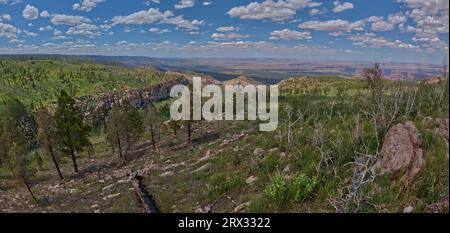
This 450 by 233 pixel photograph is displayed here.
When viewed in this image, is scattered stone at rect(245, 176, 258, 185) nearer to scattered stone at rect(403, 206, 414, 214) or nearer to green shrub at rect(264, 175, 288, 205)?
green shrub at rect(264, 175, 288, 205)

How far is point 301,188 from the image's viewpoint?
29.1 ft

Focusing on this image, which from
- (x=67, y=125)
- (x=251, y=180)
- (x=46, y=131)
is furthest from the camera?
(x=67, y=125)

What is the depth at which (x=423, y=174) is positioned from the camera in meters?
8.70

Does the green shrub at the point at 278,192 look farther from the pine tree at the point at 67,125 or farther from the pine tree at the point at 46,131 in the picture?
the pine tree at the point at 67,125

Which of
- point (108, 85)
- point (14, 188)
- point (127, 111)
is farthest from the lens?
point (108, 85)

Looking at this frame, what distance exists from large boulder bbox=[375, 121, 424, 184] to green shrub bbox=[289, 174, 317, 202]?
1788 millimetres

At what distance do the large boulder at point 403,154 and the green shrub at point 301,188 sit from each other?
179 cm

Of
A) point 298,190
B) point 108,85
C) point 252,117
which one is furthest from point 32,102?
point 298,190

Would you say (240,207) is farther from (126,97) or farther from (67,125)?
(126,97)

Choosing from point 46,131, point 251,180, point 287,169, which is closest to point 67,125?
point 46,131

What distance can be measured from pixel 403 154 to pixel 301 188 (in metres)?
2.79
